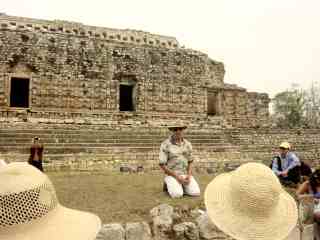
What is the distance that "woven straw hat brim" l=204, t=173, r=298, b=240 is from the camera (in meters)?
2.35

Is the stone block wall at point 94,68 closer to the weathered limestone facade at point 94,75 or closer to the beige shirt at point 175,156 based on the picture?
the weathered limestone facade at point 94,75

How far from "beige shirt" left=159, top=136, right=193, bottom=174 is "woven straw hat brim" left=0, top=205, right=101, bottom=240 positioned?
5.05m

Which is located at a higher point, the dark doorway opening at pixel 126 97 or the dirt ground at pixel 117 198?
the dark doorway opening at pixel 126 97

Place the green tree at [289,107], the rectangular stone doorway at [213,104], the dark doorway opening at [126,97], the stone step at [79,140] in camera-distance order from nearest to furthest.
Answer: the stone step at [79,140]
the dark doorway opening at [126,97]
the rectangular stone doorway at [213,104]
the green tree at [289,107]

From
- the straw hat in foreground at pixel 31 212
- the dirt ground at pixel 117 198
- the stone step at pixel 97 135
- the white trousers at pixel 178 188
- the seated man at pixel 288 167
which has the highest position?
the stone step at pixel 97 135

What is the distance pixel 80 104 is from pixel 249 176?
1574 centimetres

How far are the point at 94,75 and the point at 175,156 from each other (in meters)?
11.9

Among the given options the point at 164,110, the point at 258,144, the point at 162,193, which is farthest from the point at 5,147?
the point at 258,144

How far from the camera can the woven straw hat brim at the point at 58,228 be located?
171cm

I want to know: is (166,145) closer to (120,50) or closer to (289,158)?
(289,158)

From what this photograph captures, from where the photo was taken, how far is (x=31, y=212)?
5.75 ft

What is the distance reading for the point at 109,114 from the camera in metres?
18.0

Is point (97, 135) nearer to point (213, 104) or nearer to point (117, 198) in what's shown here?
point (117, 198)

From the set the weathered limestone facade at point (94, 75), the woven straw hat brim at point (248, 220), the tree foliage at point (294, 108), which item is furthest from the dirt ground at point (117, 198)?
the tree foliage at point (294, 108)
